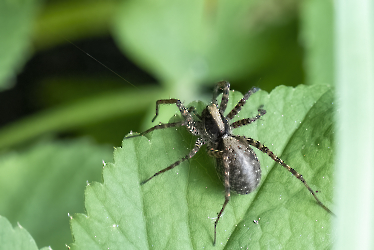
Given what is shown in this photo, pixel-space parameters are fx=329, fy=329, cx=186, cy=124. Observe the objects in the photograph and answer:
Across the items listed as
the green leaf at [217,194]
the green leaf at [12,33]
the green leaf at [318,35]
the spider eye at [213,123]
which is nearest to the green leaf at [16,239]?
the green leaf at [217,194]

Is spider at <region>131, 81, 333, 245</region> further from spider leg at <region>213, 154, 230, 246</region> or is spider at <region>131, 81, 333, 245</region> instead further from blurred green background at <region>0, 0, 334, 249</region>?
blurred green background at <region>0, 0, 334, 249</region>

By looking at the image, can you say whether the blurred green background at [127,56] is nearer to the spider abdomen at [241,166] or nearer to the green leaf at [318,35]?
the green leaf at [318,35]

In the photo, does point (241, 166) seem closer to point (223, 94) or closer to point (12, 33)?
point (223, 94)

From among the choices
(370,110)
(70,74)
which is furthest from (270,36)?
(370,110)

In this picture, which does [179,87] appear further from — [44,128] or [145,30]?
[44,128]

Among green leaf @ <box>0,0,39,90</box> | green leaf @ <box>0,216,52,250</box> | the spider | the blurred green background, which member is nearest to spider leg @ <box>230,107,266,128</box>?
the spider

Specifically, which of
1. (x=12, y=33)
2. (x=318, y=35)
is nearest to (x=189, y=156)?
(x=318, y=35)
